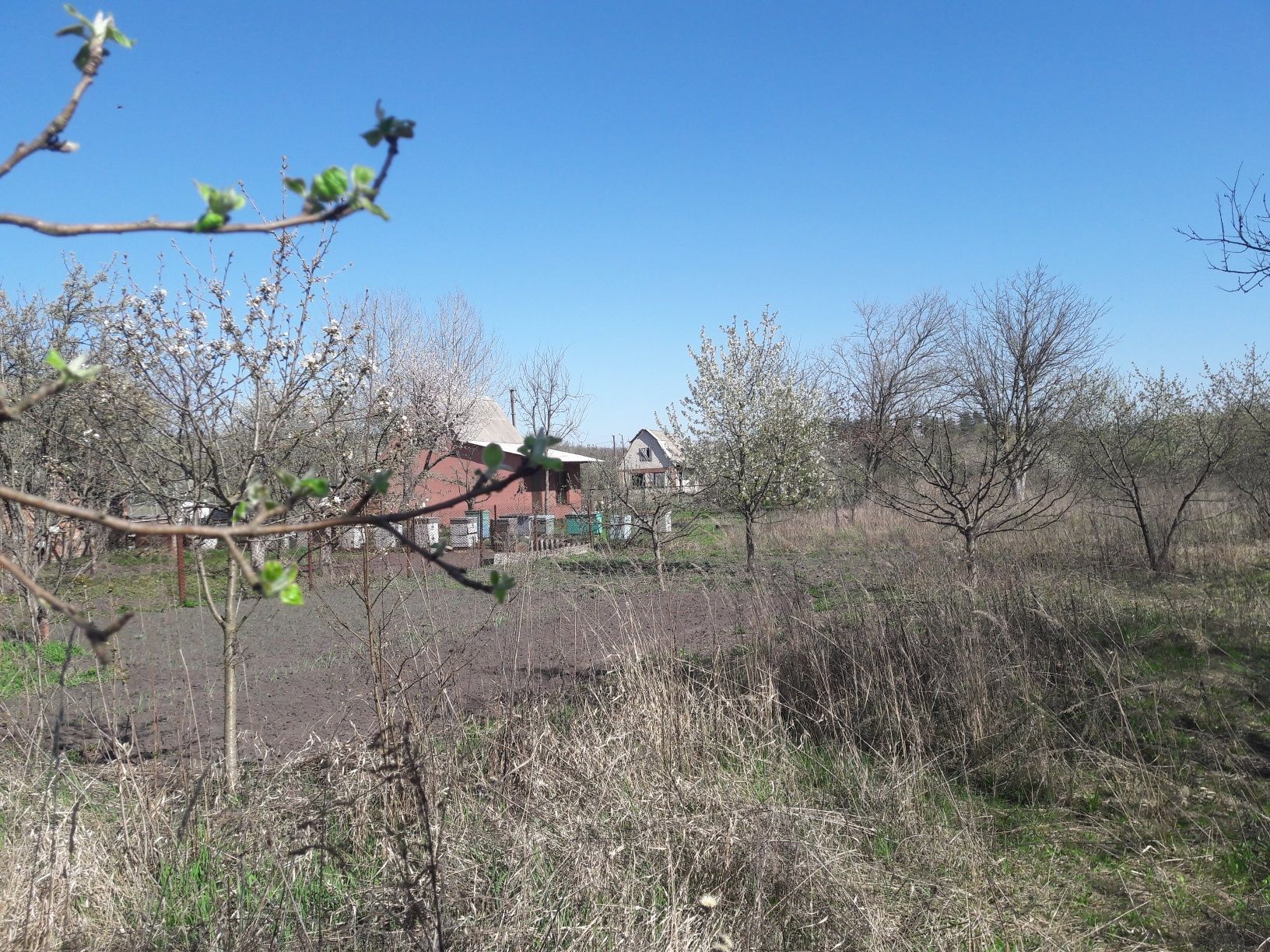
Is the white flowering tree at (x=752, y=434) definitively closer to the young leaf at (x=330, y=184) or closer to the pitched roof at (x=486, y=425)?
the pitched roof at (x=486, y=425)

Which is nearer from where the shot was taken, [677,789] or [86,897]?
[86,897]

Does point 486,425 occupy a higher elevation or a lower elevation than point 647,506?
higher

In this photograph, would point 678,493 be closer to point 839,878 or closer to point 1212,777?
point 1212,777

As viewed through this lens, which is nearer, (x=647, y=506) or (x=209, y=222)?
(x=209, y=222)

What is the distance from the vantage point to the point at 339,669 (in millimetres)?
7703

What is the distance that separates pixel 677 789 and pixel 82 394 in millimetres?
3420

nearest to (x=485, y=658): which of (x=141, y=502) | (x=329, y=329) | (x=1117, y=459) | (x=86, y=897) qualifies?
(x=141, y=502)

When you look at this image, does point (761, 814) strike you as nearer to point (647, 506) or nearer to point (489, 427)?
point (647, 506)

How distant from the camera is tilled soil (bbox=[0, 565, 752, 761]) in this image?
4418 millimetres

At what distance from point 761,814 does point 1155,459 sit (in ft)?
40.7

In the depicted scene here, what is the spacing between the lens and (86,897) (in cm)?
295

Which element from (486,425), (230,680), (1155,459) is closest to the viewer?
(230,680)

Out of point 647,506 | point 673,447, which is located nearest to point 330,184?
point 647,506

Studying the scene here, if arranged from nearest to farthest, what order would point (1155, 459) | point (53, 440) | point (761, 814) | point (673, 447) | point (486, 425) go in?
point (761, 814)
point (53, 440)
point (1155, 459)
point (673, 447)
point (486, 425)
